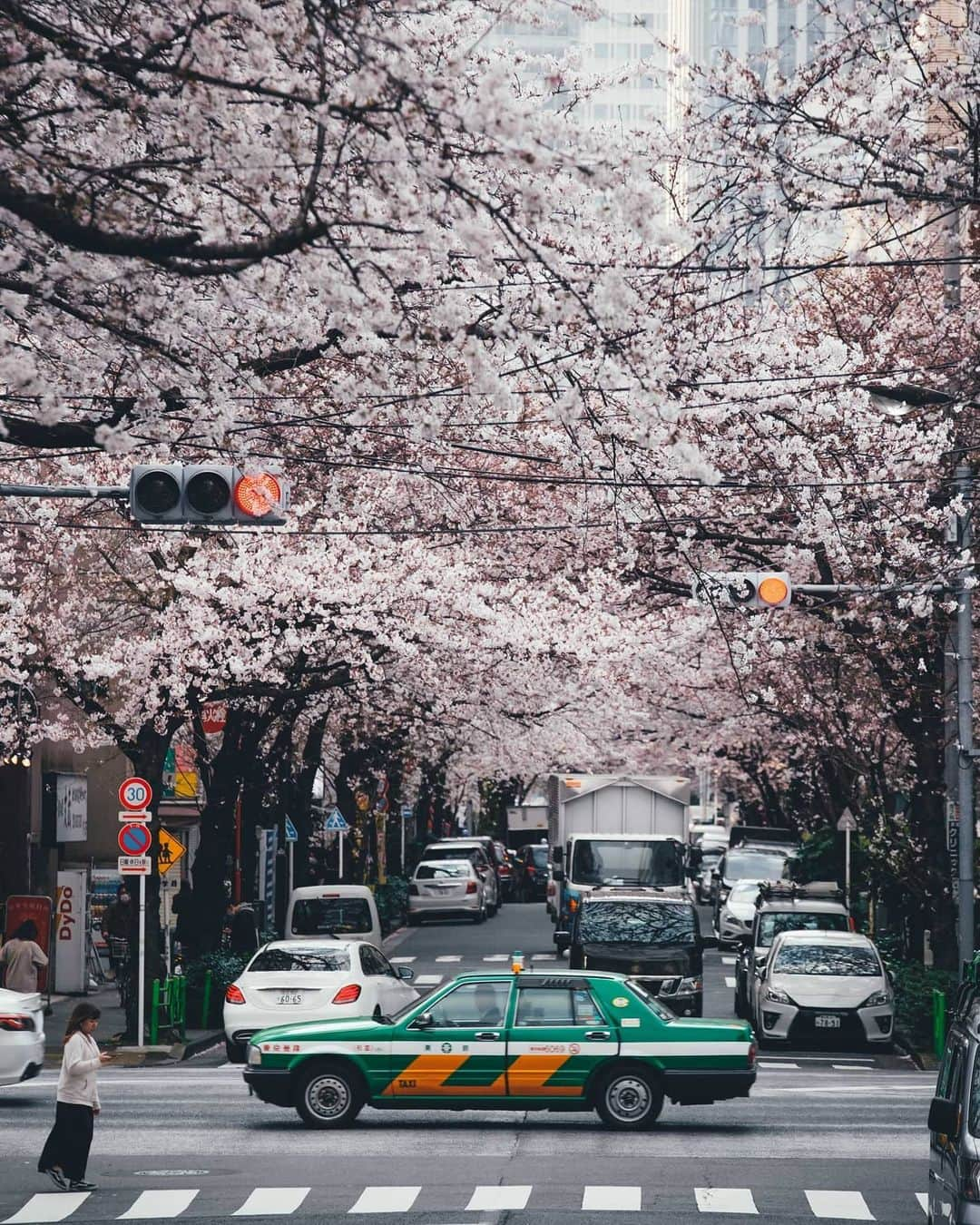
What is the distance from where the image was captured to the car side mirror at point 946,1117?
9609 millimetres

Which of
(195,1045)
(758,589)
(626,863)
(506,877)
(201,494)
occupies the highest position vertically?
(201,494)

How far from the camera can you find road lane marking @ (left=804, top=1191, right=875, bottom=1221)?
1273 centimetres

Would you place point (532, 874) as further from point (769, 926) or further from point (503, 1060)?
point (503, 1060)

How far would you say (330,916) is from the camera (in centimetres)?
3152

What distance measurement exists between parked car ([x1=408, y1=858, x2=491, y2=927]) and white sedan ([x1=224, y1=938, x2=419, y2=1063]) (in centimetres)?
2686

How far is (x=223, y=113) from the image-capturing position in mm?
8188

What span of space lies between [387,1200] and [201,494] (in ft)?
17.2

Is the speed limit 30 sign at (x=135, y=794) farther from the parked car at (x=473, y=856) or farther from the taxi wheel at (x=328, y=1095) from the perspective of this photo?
the parked car at (x=473, y=856)

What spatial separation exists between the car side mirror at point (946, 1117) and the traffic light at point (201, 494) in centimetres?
645

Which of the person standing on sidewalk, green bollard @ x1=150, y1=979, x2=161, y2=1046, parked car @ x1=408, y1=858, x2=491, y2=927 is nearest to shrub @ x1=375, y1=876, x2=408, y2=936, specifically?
parked car @ x1=408, y1=858, x2=491, y2=927

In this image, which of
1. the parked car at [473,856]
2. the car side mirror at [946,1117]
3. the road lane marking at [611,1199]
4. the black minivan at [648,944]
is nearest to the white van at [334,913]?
the black minivan at [648,944]

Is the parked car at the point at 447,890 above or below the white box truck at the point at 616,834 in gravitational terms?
below

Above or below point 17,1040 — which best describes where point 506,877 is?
below

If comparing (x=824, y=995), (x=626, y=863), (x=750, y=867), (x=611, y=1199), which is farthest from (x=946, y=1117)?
(x=750, y=867)
